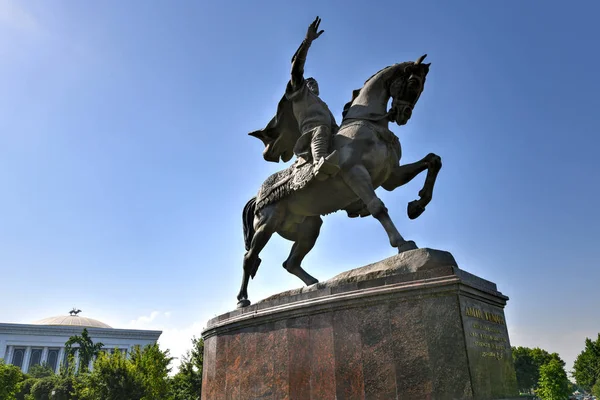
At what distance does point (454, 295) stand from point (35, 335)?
95745 mm

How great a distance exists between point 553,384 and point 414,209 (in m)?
57.7

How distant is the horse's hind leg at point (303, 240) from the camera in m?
8.49

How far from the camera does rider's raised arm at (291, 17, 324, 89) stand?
25.3 feet

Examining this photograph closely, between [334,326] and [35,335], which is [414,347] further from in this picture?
[35,335]

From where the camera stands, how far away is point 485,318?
5410 millimetres

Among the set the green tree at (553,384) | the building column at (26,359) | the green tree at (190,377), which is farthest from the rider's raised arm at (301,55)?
the building column at (26,359)

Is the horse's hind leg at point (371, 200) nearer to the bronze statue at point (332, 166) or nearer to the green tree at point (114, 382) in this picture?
the bronze statue at point (332, 166)

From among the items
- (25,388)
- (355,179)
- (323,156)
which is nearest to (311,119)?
(323,156)

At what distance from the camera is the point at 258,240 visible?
8391mm

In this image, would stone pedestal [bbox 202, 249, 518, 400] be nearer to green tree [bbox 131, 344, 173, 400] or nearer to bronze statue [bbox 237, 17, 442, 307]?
bronze statue [bbox 237, 17, 442, 307]

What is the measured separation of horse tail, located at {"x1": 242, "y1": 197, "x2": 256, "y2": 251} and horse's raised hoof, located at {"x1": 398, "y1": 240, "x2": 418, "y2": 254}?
347 centimetres

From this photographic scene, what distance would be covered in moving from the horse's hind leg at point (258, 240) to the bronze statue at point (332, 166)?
2 cm

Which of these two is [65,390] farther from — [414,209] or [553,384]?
[553,384]

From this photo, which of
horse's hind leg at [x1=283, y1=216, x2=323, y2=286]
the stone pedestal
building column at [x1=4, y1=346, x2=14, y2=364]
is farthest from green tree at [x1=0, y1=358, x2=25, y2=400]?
building column at [x1=4, y1=346, x2=14, y2=364]
